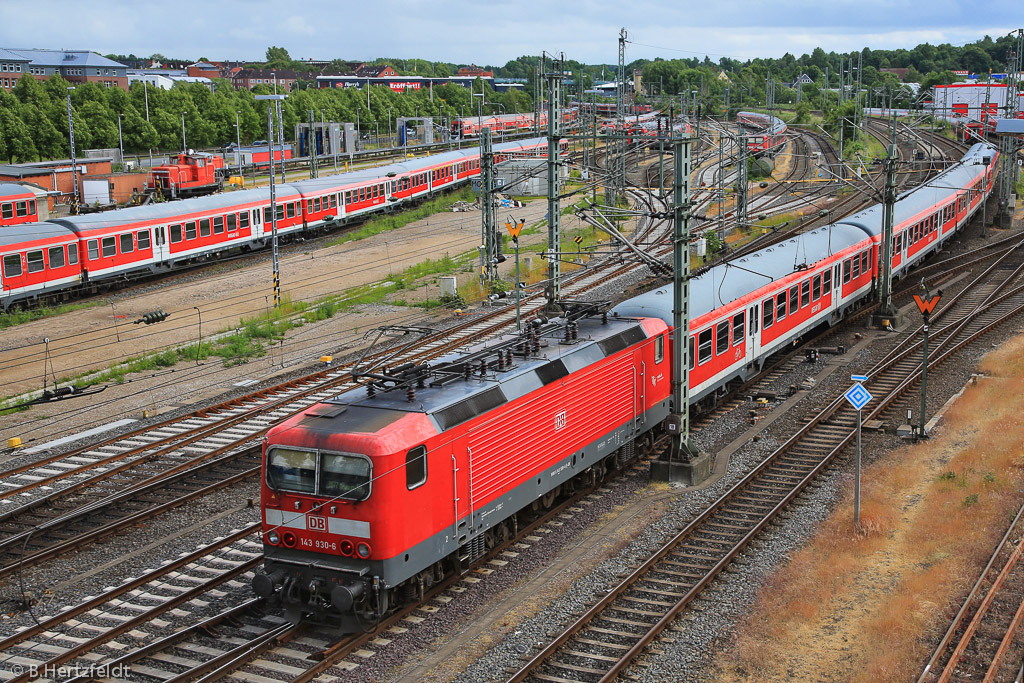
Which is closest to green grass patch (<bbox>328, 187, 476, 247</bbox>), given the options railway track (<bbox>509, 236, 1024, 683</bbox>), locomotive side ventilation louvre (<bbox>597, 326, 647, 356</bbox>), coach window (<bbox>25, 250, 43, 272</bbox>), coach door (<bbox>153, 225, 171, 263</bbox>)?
coach door (<bbox>153, 225, 171, 263</bbox>)

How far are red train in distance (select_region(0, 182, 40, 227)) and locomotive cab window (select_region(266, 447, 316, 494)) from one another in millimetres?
43406

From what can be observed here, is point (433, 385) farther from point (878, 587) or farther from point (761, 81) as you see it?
point (761, 81)

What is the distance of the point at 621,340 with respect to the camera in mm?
19203

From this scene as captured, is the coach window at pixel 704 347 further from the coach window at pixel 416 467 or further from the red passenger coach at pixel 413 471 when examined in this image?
the coach window at pixel 416 467

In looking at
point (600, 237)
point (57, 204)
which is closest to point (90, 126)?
point (57, 204)

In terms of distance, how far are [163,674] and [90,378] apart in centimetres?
1811

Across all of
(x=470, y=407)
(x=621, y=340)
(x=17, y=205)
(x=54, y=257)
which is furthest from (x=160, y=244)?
(x=470, y=407)

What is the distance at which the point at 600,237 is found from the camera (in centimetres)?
5434

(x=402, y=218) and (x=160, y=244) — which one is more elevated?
(x=160, y=244)

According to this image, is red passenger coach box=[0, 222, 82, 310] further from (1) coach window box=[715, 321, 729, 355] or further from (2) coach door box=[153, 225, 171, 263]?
(1) coach window box=[715, 321, 729, 355]

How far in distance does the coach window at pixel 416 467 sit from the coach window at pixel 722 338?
1149 centimetres

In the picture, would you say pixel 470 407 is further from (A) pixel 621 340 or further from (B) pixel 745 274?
(B) pixel 745 274

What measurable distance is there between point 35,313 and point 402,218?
94.6ft

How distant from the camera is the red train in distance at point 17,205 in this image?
165 feet
